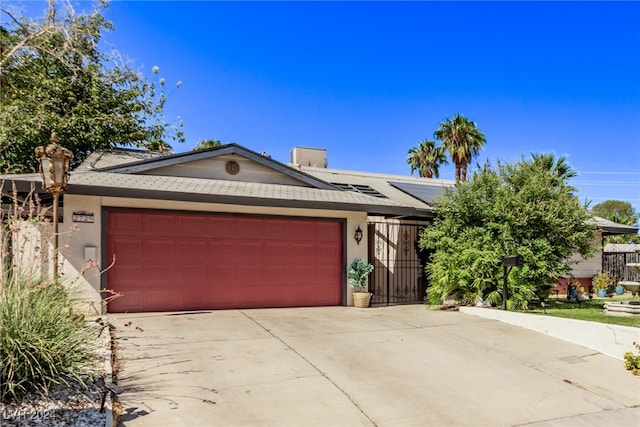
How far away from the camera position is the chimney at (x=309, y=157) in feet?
61.6

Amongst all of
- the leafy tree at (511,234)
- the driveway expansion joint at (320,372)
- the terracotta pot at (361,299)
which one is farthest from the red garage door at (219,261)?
the leafy tree at (511,234)

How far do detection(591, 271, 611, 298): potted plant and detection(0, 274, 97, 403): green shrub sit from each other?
16497mm

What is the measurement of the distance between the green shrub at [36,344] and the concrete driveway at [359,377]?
0.69m

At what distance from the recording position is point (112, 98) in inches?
690

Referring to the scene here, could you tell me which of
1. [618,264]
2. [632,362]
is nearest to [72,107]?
[632,362]

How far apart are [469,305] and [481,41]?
25.9 ft

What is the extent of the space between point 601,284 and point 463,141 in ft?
41.1

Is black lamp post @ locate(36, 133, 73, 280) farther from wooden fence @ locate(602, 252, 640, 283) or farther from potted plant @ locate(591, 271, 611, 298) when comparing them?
wooden fence @ locate(602, 252, 640, 283)

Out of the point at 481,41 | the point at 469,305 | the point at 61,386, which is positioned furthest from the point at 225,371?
the point at 481,41

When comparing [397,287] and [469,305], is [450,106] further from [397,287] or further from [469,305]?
[469,305]

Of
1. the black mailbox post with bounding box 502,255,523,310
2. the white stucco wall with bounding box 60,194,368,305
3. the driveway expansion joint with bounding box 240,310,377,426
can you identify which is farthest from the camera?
the black mailbox post with bounding box 502,255,523,310

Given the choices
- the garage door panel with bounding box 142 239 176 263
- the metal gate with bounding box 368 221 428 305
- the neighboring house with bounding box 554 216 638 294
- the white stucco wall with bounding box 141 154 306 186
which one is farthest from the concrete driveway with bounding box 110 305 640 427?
the neighboring house with bounding box 554 216 638 294

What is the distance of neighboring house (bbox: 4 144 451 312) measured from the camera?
8.80 metres

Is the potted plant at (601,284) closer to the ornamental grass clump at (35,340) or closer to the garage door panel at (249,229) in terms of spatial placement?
the garage door panel at (249,229)
